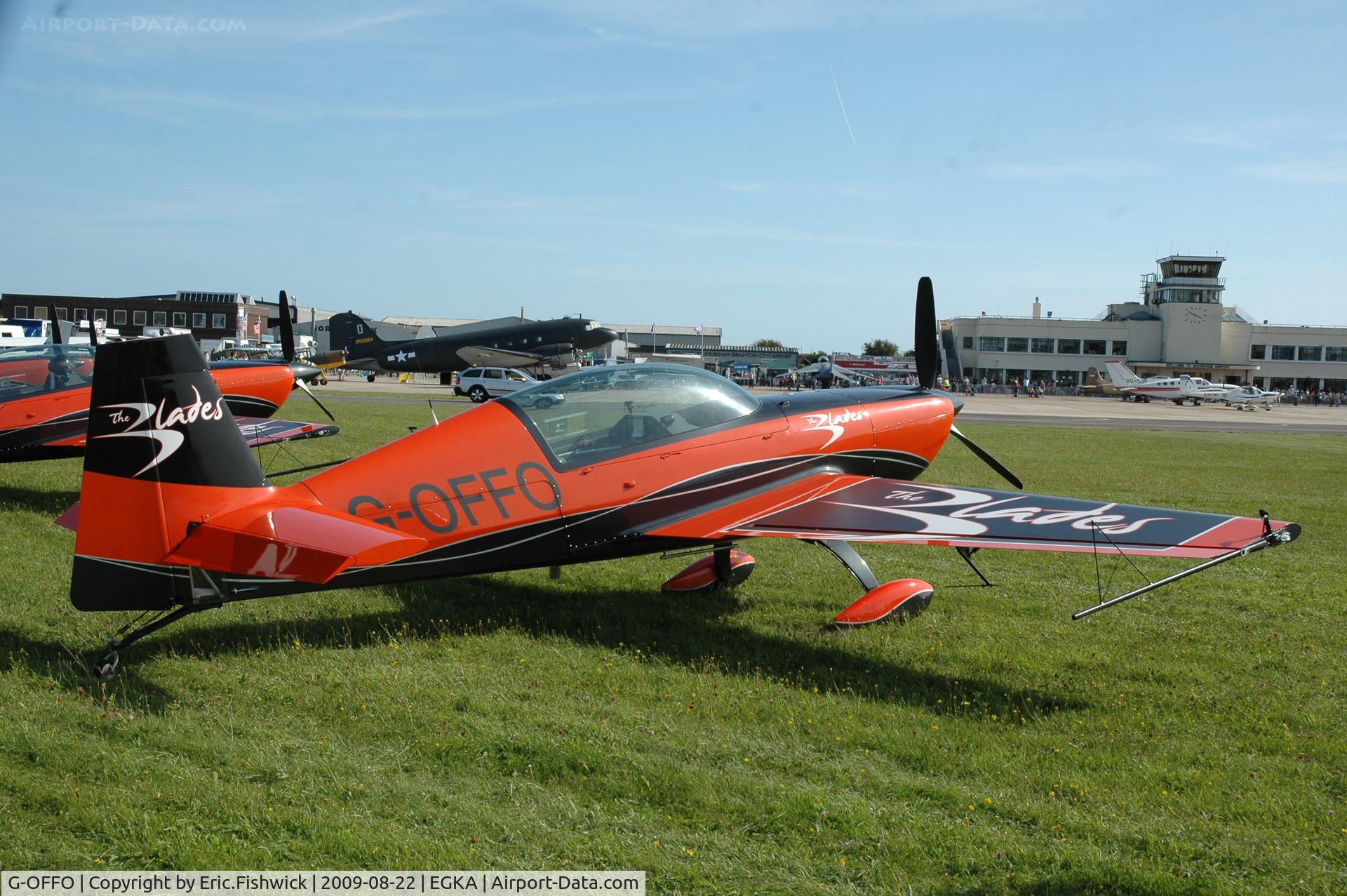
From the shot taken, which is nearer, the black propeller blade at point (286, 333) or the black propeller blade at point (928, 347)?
the black propeller blade at point (928, 347)

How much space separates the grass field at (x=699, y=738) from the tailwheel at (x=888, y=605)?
Result: 0.55 ft

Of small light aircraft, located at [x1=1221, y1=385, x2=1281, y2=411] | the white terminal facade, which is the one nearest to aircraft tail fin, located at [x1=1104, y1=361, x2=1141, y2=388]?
small light aircraft, located at [x1=1221, y1=385, x2=1281, y2=411]

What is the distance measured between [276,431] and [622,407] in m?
6.98

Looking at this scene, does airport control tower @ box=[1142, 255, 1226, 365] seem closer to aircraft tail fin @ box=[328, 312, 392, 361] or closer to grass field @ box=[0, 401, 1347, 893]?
aircraft tail fin @ box=[328, 312, 392, 361]

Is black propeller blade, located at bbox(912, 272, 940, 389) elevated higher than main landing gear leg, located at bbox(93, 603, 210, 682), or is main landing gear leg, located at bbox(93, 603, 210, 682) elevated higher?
black propeller blade, located at bbox(912, 272, 940, 389)

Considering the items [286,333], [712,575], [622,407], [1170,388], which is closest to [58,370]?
[286,333]

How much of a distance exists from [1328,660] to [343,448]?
16014mm

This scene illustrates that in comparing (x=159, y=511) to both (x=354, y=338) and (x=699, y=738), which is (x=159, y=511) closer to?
(x=699, y=738)

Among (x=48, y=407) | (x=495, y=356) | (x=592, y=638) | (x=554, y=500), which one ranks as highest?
(x=495, y=356)

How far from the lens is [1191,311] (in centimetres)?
9669

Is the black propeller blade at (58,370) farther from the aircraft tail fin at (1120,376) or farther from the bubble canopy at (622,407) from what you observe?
the aircraft tail fin at (1120,376)

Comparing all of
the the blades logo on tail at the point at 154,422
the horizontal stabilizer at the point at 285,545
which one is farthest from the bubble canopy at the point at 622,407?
the the blades logo on tail at the point at 154,422

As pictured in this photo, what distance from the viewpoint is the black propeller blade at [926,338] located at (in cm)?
903

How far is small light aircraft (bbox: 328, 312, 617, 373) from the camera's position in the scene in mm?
52875
